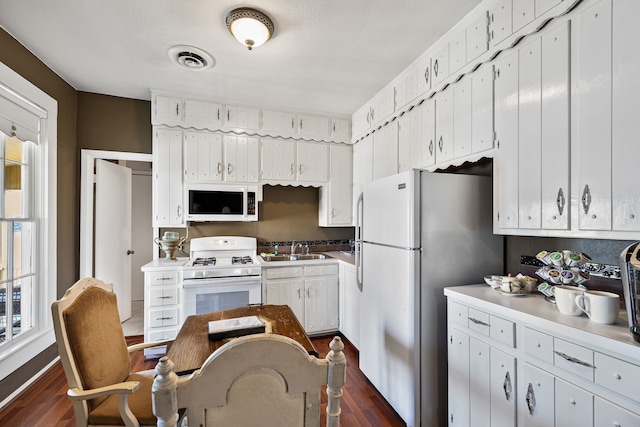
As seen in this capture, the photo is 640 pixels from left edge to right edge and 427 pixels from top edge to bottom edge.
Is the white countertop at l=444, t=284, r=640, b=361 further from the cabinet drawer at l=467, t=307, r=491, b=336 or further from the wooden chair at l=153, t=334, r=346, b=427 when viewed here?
the wooden chair at l=153, t=334, r=346, b=427

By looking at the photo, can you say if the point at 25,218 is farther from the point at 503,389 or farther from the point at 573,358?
the point at 573,358

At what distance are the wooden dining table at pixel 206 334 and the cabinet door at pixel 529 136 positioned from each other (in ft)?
4.69

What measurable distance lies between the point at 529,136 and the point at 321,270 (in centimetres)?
234

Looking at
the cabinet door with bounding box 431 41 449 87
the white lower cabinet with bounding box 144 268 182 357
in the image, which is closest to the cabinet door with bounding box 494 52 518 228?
the cabinet door with bounding box 431 41 449 87

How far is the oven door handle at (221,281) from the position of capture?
2867 millimetres

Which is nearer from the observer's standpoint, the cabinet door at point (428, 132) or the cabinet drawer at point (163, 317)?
the cabinet door at point (428, 132)

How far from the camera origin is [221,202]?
11.0 feet

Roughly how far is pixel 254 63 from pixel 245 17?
0.68 m

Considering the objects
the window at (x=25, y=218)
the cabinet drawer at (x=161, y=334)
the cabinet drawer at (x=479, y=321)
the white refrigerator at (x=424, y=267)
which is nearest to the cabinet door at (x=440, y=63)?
the white refrigerator at (x=424, y=267)

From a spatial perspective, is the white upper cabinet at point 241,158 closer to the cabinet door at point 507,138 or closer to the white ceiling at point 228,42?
the white ceiling at point 228,42

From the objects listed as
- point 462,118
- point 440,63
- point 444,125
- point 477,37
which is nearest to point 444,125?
point 444,125

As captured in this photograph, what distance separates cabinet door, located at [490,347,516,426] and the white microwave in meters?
2.70

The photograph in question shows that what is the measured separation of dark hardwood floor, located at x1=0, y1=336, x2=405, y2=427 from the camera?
6.49 feet

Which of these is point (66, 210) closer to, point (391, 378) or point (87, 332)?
point (87, 332)
